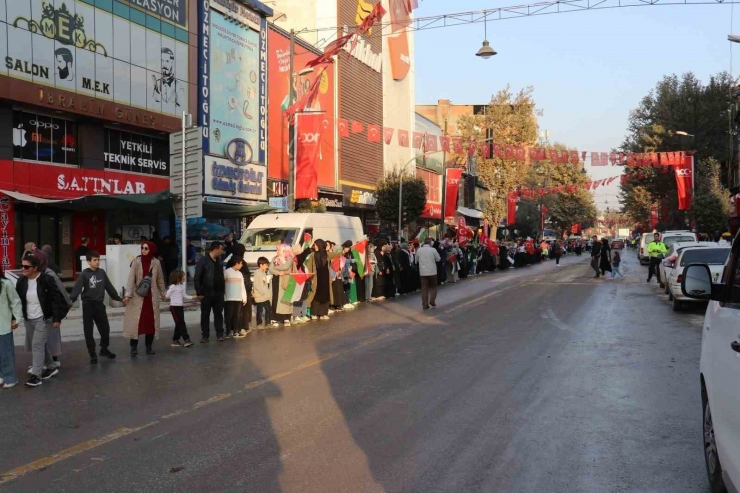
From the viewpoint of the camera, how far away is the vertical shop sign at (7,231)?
19891 mm

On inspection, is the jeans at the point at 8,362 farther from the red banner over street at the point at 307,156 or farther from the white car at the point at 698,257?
the red banner over street at the point at 307,156

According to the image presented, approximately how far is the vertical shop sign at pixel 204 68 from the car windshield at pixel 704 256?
18.3m

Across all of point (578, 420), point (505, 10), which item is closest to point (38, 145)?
point (505, 10)

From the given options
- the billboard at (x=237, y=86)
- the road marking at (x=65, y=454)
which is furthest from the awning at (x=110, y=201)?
the road marking at (x=65, y=454)

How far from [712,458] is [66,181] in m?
21.3

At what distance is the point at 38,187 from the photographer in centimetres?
2117

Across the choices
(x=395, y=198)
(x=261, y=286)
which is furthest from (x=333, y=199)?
(x=261, y=286)

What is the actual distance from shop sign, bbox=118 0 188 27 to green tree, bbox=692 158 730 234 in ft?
107

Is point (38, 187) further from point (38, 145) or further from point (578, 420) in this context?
point (578, 420)

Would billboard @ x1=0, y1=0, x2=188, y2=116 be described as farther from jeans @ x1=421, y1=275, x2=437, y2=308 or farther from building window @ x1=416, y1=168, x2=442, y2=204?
building window @ x1=416, y1=168, x2=442, y2=204

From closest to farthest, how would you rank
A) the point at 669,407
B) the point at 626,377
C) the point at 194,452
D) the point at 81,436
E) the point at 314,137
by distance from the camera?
the point at 194,452
the point at 81,436
the point at 669,407
the point at 626,377
the point at 314,137

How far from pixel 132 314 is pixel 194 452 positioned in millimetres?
5971

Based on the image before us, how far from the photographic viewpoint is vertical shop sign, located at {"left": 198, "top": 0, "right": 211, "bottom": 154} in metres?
28.4

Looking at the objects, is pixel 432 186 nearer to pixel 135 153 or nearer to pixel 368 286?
pixel 135 153
